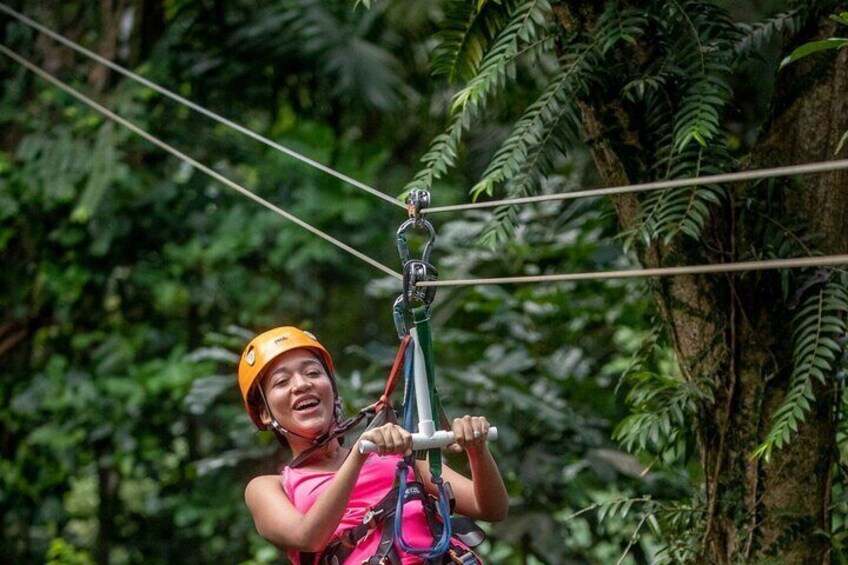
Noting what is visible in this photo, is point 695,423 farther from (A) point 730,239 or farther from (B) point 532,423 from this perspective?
(B) point 532,423

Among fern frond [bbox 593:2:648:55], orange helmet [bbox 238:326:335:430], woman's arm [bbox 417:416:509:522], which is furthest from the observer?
orange helmet [bbox 238:326:335:430]

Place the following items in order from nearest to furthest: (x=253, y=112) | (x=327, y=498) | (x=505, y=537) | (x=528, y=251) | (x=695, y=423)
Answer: (x=327, y=498) < (x=695, y=423) < (x=505, y=537) < (x=528, y=251) < (x=253, y=112)

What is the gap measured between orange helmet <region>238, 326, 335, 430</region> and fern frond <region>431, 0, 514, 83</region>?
0.69m

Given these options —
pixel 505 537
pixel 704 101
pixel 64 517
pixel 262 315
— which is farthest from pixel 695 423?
pixel 64 517

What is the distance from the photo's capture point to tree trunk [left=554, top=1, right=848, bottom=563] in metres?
2.54

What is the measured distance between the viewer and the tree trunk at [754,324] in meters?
2.54

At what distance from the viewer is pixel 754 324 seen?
260 centimetres

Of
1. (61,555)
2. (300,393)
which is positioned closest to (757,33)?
(300,393)

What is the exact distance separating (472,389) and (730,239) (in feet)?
6.27

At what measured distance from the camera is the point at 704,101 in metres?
2.46

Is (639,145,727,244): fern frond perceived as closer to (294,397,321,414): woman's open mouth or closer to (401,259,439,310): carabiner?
(401,259,439,310): carabiner

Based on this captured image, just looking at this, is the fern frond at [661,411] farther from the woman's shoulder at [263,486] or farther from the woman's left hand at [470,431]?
the woman's shoulder at [263,486]

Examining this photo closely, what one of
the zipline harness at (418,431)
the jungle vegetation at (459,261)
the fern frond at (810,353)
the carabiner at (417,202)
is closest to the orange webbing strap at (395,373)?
the zipline harness at (418,431)

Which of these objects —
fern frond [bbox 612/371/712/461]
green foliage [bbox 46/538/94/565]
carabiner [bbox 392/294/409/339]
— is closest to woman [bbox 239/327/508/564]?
carabiner [bbox 392/294/409/339]
